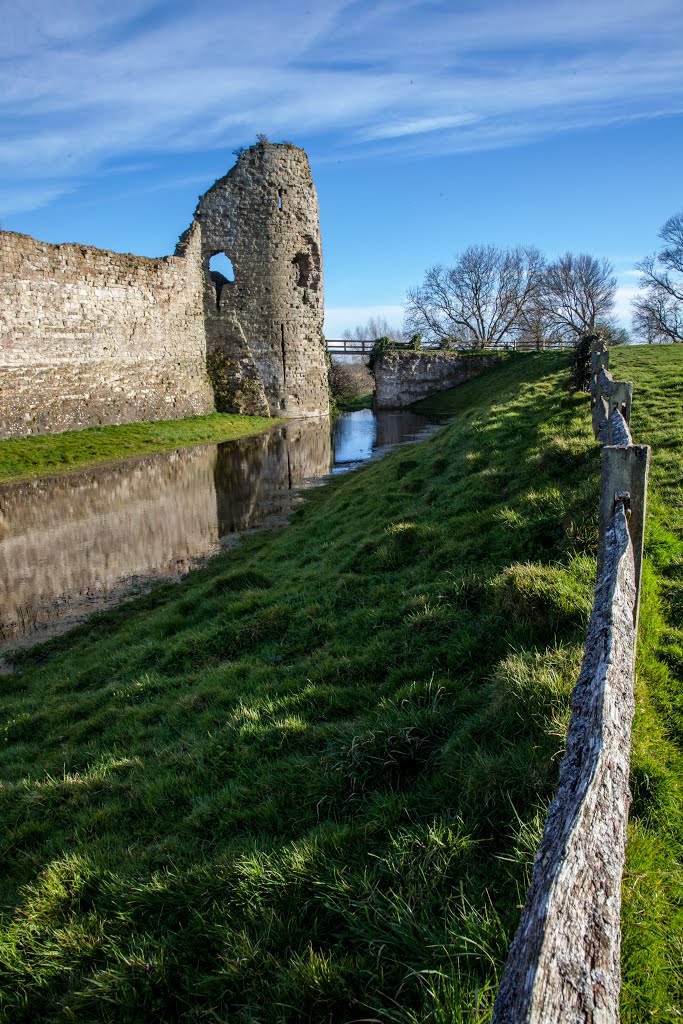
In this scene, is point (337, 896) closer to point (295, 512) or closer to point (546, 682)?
point (546, 682)

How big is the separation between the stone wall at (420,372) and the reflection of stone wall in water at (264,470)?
628 inches

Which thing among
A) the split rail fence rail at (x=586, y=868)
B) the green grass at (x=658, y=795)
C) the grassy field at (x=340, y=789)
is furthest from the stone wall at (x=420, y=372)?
the split rail fence rail at (x=586, y=868)

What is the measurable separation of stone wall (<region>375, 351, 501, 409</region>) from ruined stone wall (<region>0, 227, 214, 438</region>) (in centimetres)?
1775

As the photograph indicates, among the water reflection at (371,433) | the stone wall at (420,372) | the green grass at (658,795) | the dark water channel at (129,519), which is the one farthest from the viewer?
the stone wall at (420,372)

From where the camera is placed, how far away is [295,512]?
13.8 metres

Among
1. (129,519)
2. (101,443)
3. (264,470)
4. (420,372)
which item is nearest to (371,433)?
(264,470)

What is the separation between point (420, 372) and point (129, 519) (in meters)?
33.4

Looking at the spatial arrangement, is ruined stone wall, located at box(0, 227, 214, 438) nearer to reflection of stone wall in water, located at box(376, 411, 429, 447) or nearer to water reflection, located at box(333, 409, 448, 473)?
water reflection, located at box(333, 409, 448, 473)

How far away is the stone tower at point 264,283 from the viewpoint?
2897cm

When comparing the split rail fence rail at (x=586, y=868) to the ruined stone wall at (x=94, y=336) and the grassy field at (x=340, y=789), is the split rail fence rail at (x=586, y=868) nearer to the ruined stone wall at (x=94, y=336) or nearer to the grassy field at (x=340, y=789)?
the grassy field at (x=340, y=789)

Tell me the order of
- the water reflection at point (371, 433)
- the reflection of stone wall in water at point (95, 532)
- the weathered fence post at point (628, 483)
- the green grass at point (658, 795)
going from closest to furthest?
the green grass at point (658, 795), the weathered fence post at point (628, 483), the reflection of stone wall in water at point (95, 532), the water reflection at point (371, 433)

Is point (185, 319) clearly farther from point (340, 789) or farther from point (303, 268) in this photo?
point (340, 789)

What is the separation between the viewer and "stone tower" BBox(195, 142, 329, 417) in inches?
1141

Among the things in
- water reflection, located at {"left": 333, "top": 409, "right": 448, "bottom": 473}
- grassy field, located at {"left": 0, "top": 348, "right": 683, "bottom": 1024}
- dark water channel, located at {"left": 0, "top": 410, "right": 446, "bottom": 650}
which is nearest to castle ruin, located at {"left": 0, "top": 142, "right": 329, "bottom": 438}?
water reflection, located at {"left": 333, "top": 409, "right": 448, "bottom": 473}
